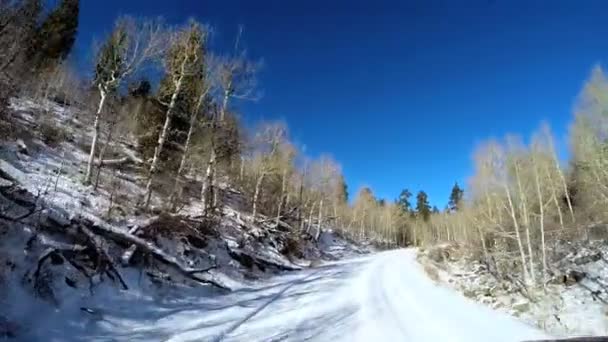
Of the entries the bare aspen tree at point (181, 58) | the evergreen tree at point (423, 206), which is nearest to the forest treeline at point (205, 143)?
the bare aspen tree at point (181, 58)

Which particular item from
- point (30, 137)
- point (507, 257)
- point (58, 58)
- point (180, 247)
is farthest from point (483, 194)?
point (58, 58)

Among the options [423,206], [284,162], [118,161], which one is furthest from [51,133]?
[423,206]

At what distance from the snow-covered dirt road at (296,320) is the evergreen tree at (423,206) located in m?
98.4

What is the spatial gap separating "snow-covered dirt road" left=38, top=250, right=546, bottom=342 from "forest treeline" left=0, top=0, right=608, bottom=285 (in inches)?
178

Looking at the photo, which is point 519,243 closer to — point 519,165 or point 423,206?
point 519,165

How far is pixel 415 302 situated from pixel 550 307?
29.7ft

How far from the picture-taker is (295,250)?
31.7 m

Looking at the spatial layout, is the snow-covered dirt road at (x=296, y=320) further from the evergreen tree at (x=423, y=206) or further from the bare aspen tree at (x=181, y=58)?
the evergreen tree at (x=423, y=206)

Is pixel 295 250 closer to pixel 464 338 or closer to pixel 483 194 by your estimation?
pixel 483 194

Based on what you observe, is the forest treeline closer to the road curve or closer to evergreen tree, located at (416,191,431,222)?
the road curve

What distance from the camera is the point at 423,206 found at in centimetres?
11019

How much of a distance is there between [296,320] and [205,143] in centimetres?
1792

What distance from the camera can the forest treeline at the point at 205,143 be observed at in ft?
54.9

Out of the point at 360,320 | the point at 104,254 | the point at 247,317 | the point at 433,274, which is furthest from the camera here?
the point at 433,274
